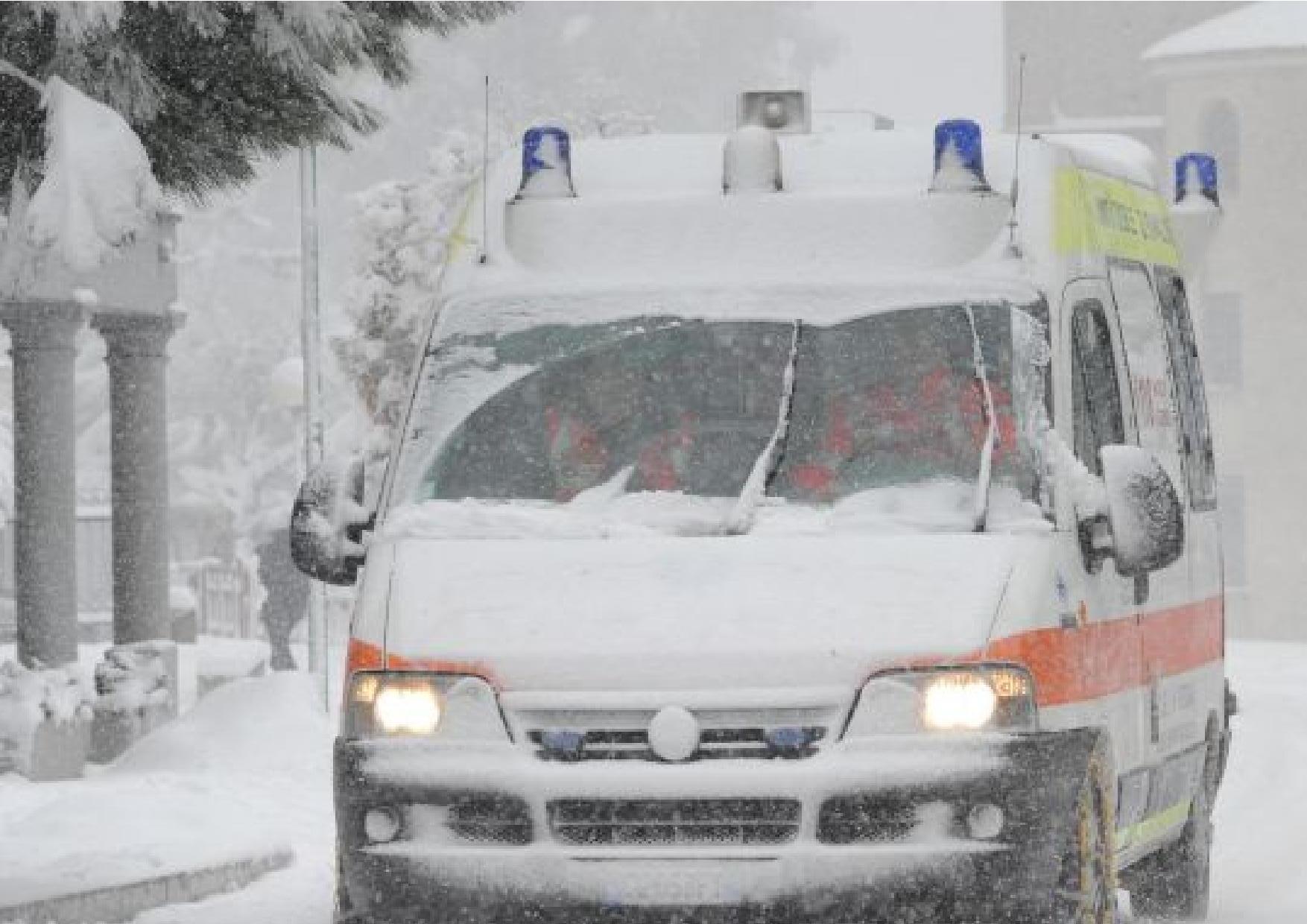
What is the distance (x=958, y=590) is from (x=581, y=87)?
2330 inches

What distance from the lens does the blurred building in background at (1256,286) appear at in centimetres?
5850

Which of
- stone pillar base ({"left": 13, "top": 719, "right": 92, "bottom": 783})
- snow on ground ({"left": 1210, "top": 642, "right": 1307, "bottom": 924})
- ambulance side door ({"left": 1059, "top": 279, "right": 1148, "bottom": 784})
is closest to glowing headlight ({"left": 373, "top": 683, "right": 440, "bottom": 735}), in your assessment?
ambulance side door ({"left": 1059, "top": 279, "right": 1148, "bottom": 784})

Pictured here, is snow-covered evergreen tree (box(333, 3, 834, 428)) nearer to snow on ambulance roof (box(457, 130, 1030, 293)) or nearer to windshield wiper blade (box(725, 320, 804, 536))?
snow on ambulance roof (box(457, 130, 1030, 293))

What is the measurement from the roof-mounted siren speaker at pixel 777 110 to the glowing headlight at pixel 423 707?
289 centimetres

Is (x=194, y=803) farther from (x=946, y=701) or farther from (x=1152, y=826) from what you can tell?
(x=946, y=701)

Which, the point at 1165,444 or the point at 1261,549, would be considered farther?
the point at 1261,549

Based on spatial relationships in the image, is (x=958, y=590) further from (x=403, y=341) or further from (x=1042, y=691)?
(x=403, y=341)

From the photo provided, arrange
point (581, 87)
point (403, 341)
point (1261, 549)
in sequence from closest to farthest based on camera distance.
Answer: point (403, 341), point (1261, 549), point (581, 87)

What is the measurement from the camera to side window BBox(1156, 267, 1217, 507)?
12.6 metres

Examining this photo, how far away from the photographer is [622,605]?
9.09 meters

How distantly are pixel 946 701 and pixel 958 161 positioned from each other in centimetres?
193

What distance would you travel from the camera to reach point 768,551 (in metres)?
9.27

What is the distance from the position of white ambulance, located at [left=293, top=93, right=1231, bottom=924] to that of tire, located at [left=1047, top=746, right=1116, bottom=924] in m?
0.02

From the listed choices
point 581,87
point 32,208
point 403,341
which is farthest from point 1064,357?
point 581,87
